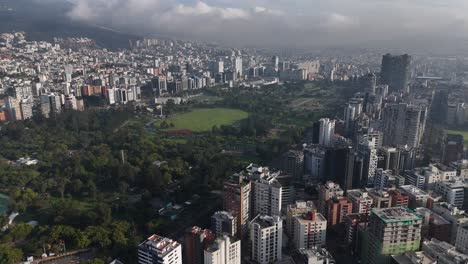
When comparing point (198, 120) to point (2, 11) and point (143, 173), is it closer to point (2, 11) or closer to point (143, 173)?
point (143, 173)

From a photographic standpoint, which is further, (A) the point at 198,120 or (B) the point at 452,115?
(A) the point at 198,120

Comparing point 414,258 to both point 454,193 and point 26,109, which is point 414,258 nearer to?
point 454,193

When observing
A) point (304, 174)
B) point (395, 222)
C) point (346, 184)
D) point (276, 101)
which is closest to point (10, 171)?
point (304, 174)

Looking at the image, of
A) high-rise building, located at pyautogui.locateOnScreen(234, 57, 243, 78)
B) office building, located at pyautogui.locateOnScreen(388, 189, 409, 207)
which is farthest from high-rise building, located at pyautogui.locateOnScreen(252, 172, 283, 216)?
high-rise building, located at pyautogui.locateOnScreen(234, 57, 243, 78)

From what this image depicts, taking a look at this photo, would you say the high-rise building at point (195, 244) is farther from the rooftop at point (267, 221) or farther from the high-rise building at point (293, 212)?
the high-rise building at point (293, 212)

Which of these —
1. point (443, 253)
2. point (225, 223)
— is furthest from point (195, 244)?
point (443, 253)
